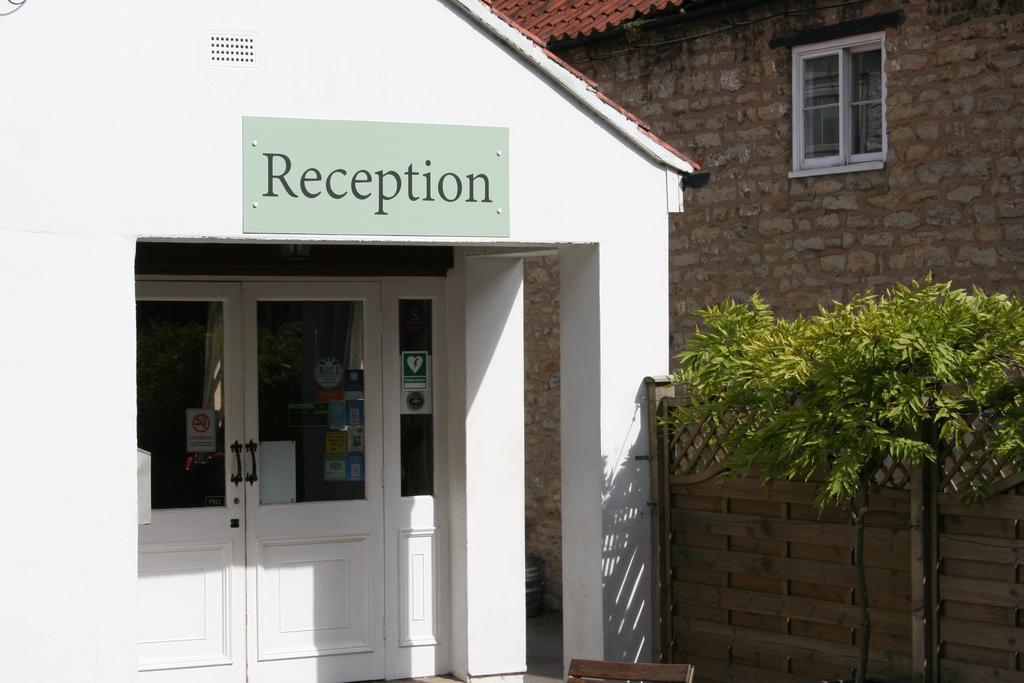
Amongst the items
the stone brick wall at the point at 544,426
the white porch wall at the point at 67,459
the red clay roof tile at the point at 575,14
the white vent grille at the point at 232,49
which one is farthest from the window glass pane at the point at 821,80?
the white porch wall at the point at 67,459

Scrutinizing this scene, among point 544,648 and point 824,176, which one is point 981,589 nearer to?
point 824,176

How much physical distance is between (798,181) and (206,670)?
574cm

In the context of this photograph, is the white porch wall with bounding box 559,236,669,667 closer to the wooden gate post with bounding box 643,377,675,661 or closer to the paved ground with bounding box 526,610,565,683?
the wooden gate post with bounding box 643,377,675,661

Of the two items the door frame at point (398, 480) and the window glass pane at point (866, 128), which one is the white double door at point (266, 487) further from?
the window glass pane at point (866, 128)

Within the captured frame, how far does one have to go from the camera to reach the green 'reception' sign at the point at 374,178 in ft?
22.3

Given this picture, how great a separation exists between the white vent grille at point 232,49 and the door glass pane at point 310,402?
230 cm

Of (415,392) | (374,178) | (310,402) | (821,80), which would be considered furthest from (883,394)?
(821,80)

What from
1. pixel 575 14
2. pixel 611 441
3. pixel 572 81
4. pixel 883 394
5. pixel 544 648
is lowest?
pixel 544 648

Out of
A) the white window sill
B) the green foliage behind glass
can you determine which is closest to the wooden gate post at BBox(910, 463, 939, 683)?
the green foliage behind glass

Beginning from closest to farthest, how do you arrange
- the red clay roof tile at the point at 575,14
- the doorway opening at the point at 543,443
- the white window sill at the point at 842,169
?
the white window sill at the point at 842,169, the red clay roof tile at the point at 575,14, the doorway opening at the point at 543,443

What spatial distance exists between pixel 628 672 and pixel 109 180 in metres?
3.23

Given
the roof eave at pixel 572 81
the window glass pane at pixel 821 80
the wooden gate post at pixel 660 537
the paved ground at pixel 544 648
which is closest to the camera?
the roof eave at pixel 572 81

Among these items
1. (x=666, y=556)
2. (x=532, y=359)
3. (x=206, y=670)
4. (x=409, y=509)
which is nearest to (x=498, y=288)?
(x=409, y=509)

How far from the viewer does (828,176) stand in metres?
10.8
